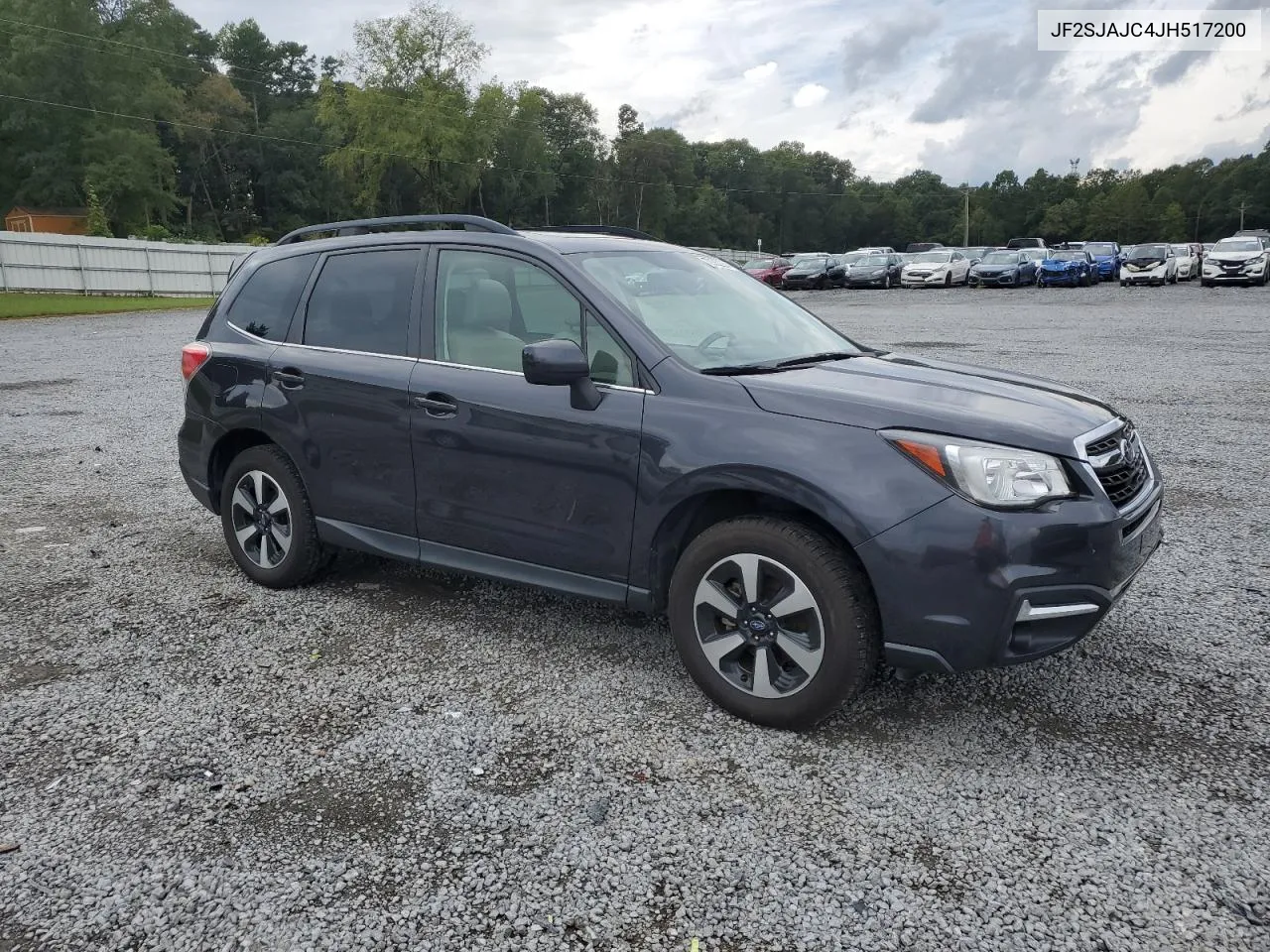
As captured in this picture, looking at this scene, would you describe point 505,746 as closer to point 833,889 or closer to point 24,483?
point 833,889

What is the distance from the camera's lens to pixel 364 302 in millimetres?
4691

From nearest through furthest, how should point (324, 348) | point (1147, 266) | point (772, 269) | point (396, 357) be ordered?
point (396, 357), point (324, 348), point (1147, 266), point (772, 269)

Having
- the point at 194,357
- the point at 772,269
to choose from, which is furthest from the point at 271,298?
the point at 772,269

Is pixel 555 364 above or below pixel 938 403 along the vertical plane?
above

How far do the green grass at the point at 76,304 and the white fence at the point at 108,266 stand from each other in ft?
2.72

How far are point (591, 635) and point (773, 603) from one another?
1.27m

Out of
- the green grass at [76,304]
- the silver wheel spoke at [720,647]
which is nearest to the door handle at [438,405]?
the silver wheel spoke at [720,647]

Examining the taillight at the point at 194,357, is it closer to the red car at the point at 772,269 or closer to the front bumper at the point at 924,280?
the red car at the point at 772,269

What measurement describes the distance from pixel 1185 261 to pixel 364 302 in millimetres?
43684

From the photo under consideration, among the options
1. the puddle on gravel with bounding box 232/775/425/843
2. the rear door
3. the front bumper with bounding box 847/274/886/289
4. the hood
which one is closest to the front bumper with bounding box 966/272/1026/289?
the front bumper with bounding box 847/274/886/289

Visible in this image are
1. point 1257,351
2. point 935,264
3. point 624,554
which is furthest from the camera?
point 935,264

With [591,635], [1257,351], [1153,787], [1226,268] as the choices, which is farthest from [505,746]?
[1226,268]

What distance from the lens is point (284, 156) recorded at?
297 ft

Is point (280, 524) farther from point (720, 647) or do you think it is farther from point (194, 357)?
point (720, 647)
